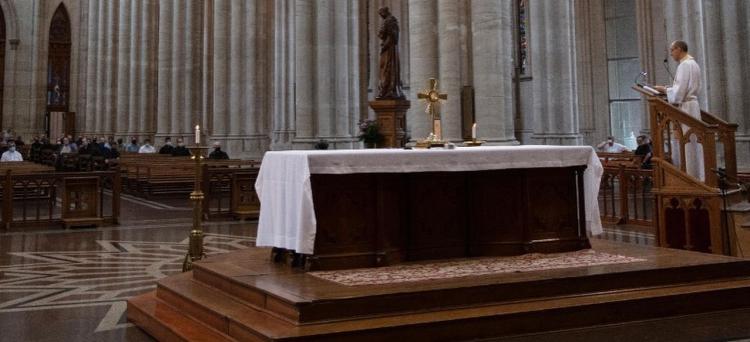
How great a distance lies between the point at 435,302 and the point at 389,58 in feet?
27.8

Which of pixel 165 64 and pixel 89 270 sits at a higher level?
pixel 165 64

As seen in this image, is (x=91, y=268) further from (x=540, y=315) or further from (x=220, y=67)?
(x=220, y=67)

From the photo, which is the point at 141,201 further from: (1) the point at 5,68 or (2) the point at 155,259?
(1) the point at 5,68

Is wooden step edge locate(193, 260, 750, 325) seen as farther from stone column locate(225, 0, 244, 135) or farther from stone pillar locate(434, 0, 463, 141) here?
stone column locate(225, 0, 244, 135)

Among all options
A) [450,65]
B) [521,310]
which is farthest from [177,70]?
[521,310]

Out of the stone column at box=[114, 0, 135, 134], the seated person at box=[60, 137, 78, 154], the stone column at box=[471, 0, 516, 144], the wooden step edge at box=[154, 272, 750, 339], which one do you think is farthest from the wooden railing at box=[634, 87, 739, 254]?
the stone column at box=[114, 0, 135, 134]

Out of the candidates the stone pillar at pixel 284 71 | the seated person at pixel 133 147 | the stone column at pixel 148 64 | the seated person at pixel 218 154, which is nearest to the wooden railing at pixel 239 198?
the seated person at pixel 218 154

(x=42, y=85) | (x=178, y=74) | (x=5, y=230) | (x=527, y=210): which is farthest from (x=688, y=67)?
(x=42, y=85)

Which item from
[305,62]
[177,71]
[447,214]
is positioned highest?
[177,71]

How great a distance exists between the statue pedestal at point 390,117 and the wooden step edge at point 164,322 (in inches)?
325

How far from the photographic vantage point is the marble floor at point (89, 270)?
5.50 metres

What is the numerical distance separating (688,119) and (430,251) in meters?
3.74

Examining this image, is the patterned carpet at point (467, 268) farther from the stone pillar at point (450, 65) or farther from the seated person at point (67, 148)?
the seated person at point (67, 148)

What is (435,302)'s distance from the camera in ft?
15.6
